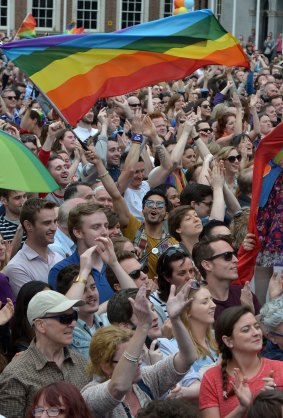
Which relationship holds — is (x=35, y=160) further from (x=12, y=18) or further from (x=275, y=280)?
(x=12, y=18)

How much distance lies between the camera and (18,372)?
6.39 metres

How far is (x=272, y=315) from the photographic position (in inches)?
288

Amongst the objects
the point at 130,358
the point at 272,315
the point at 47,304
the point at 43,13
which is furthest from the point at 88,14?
the point at 130,358

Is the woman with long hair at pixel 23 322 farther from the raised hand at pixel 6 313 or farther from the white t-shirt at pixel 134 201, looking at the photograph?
the white t-shirt at pixel 134 201

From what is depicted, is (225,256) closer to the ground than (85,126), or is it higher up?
higher up

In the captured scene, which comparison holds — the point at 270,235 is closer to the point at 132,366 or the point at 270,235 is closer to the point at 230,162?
the point at 230,162

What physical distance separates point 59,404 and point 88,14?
150 ft

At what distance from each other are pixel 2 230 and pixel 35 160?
1555 mm

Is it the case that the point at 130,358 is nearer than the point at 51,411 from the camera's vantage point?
No

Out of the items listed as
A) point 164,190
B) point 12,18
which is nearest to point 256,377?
point 164,190

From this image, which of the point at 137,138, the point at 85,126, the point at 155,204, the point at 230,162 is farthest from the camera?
Answer: the point at 85,126

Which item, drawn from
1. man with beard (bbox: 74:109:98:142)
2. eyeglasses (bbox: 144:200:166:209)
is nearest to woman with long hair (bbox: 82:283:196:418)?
eyeglasses (bbox: 144:200:166:209)

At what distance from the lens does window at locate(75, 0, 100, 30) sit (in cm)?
5041

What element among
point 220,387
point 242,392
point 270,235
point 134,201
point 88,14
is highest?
point 242,392
